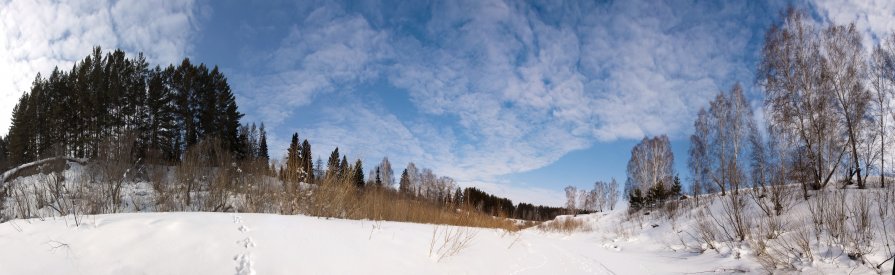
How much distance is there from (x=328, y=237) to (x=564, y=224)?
19.3 meters

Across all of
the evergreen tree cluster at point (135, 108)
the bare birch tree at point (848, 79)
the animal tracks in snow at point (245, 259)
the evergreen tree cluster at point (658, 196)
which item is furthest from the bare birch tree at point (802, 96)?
the evergreen tree cluster at point (135, 108)

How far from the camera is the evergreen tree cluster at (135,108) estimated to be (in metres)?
26.9

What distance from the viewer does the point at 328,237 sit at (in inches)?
146

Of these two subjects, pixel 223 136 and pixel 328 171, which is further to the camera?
A: pixel 223 136

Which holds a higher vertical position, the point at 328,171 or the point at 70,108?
the point at 70,108

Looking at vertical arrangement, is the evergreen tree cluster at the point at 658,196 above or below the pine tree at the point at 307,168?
below

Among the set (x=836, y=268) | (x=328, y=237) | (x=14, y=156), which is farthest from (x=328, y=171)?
(x=14, y=156)

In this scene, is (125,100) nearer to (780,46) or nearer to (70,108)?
(70,108)

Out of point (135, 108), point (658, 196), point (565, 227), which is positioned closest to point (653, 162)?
point (658, 196)

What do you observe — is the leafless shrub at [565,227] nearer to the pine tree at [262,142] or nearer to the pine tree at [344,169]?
the pine tree at [344,169]

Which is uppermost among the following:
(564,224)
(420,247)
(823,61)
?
(823,61)

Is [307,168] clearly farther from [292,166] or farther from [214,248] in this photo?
[214,248]

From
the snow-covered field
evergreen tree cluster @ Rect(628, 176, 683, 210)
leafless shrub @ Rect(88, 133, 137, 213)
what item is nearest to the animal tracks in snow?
the snow-covered field

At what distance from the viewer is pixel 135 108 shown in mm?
27641
